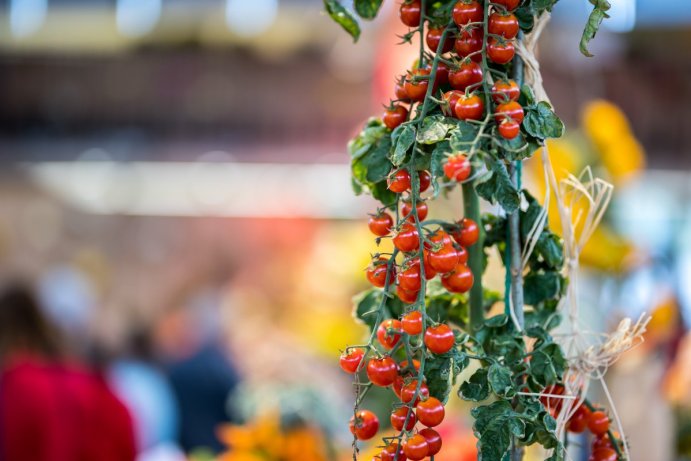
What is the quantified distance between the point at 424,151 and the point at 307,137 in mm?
5133

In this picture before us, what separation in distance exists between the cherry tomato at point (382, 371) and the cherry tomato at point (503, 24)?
309 mm

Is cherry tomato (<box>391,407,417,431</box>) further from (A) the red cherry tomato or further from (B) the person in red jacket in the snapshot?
(B) the person in red jacket

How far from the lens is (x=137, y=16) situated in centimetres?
525

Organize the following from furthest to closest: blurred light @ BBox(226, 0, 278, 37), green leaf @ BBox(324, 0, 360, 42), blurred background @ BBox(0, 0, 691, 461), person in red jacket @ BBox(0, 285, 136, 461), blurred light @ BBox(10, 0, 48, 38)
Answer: blurred light @ BBox(10, 0, 48, 38)
blurred light @ BBox(226, 0, 278, 37)
blurred background @ BBox(0, 0, 691, 461)
person in red jacket @ BBox(0, 285, 136, 461)
green leaf @ BBox(324, 0, 360, 42)

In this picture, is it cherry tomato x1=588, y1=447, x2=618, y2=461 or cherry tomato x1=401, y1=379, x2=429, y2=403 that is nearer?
cherry tomato x1=401, y1=379, x2=429, y2=403

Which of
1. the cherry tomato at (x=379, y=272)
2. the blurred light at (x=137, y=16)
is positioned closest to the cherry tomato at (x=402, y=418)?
the cherry tomato at (x=379, y=272)

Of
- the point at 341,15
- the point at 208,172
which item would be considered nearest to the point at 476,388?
the point at 341,15

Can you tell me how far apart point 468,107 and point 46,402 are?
7.36 ft

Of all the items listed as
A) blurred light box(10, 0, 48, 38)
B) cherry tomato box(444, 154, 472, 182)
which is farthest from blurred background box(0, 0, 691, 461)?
cherry tomato box(444, 154, 472, 182)

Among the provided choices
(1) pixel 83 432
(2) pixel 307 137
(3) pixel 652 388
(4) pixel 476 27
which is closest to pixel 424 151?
(4) pixel 476 27

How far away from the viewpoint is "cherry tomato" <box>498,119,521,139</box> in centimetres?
74

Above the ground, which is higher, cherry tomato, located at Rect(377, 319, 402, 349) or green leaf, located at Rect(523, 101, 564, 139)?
green leaf, located at Rect(523, 101, 564, 139)

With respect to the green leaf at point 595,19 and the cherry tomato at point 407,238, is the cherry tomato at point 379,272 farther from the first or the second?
the green leaf at point 595,19

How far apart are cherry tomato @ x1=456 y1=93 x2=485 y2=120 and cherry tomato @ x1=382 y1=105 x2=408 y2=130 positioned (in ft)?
0.29
